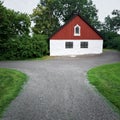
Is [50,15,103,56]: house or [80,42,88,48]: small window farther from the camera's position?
[80,42,88,48]: small window

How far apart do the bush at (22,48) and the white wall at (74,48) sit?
317 centimetres

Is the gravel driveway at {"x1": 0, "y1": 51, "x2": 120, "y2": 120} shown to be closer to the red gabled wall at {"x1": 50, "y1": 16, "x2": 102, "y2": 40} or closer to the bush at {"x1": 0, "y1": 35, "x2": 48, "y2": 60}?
the bush at {"x1": 0, "y1": 35, "x2": 48, "y2": 60}

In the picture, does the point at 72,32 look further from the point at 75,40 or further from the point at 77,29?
the point at 75,40

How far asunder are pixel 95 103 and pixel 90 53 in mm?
25956

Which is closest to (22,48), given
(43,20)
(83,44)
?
(83,44)

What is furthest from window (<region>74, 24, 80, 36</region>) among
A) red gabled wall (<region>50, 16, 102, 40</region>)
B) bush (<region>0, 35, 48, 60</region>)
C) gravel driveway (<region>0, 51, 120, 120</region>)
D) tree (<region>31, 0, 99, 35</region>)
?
gravel driveway (<region>0, 51, 120, 120</region>)

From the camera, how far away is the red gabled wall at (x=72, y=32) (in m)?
33.3

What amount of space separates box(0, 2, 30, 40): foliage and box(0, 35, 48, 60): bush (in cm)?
161

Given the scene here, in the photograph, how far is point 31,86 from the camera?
12.4 metres

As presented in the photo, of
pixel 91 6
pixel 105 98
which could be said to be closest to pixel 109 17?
pixel 91 6

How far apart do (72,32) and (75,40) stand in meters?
1.35

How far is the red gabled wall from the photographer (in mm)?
33344

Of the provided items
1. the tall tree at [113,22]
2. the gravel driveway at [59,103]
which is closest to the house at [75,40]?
the gravel driveway at [59,103]

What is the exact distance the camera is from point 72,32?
3397cm
